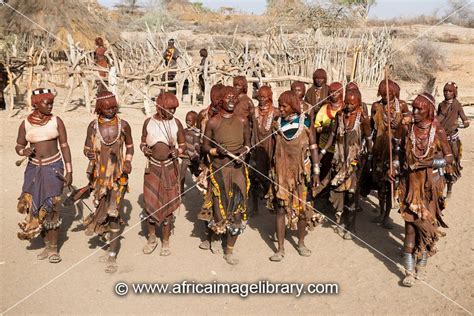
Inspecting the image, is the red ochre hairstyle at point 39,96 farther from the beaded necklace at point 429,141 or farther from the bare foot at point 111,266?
the beaded necklace at point 429,141

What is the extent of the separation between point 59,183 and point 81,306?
1245 millimetres

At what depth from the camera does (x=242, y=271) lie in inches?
194

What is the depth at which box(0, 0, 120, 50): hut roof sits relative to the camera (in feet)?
57.7

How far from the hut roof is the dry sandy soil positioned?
41.0 ft

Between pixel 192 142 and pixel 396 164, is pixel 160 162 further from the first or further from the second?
pixel 396 164

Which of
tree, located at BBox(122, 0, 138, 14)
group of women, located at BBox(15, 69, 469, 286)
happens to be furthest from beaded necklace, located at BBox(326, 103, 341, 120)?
tree, located at BBox(122, 0, 138, 14)

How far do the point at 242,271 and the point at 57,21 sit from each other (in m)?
15.3

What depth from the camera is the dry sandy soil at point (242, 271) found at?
168 inches

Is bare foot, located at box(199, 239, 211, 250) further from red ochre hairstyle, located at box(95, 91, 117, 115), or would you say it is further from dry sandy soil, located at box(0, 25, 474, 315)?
red ochre hairstyle, located at box(95, 91, 117, 115)

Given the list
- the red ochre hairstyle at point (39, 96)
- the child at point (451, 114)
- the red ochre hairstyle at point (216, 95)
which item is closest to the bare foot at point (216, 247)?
the red ochre hairstyle at point (216, 95)

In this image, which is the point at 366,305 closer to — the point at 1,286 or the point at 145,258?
the point at 145,258

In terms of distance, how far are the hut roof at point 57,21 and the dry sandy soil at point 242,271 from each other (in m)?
12.5

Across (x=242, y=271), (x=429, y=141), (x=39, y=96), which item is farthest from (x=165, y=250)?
(x=429, y=141)

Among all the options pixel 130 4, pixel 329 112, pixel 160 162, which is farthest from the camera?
pixel 130 4
